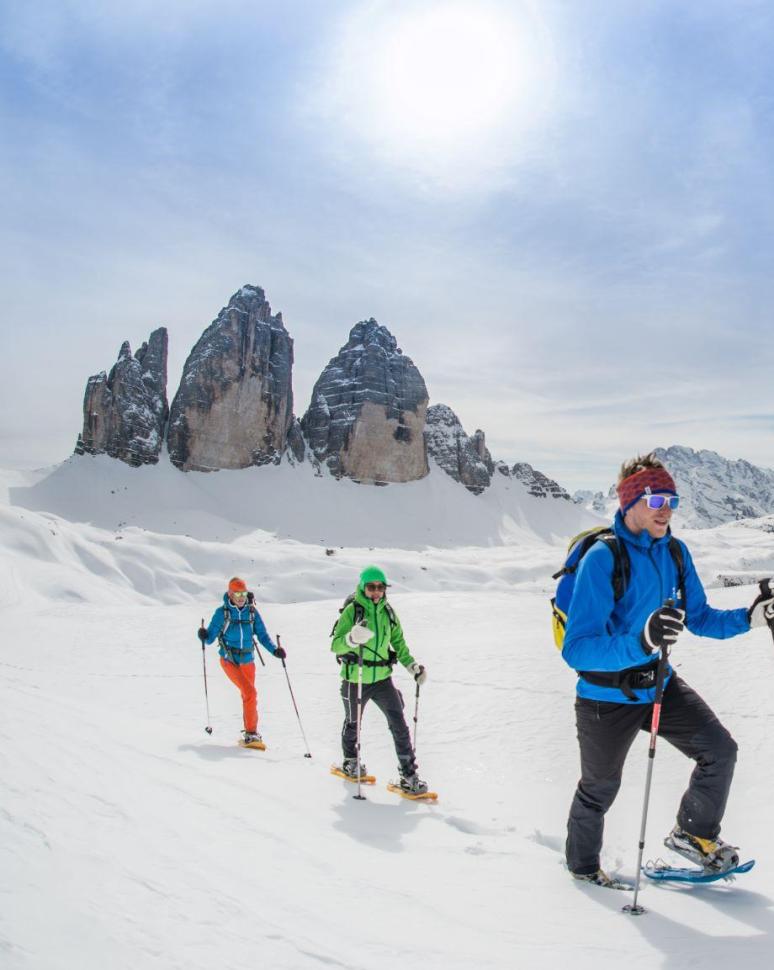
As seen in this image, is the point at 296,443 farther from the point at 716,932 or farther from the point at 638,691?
the point at 716,932

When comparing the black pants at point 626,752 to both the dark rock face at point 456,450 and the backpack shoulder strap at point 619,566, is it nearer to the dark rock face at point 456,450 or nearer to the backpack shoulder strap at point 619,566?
the backpack shoulder strap at point 619,566

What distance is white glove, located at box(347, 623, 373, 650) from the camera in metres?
6.48

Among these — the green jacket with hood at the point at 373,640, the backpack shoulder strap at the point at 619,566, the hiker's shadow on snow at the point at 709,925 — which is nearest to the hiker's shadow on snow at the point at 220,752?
the green jacket with hood at the point at 373,640

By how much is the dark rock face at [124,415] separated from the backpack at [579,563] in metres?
77.8

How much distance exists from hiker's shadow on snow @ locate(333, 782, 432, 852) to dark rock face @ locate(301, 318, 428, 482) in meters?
79.0

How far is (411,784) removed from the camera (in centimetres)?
665

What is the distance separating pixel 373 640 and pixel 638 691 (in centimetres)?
343

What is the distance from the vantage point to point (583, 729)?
4.02 meters

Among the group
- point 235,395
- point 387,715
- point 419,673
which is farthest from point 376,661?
point 235,395

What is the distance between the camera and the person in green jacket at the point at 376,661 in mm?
6758

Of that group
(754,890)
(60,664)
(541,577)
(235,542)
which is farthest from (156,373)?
(754,890)

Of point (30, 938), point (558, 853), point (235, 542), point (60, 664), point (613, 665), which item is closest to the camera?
point (30, 938)

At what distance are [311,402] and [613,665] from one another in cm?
8976

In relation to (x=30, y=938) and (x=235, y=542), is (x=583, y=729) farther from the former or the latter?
(x=235, y=542)
